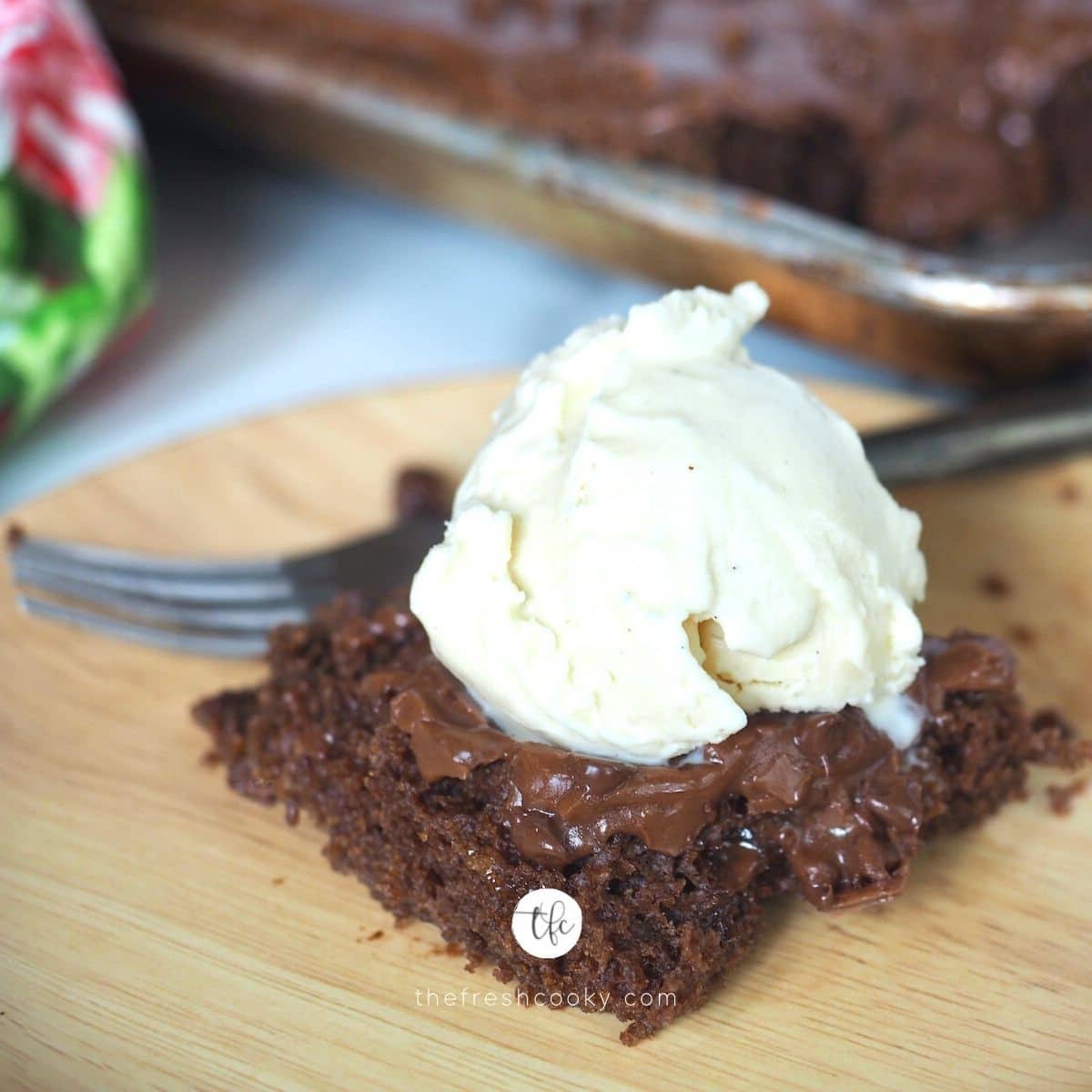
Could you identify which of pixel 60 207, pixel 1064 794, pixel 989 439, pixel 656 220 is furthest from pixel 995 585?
pixel 60 207

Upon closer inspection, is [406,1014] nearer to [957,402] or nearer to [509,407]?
[509,407]

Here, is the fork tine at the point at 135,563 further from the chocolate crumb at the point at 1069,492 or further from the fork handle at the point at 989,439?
the chocolate crumb at the point at 1069,492

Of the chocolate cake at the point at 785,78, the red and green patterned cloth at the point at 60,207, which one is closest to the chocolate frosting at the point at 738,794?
the red and green patterned cloth at the point at 60,207

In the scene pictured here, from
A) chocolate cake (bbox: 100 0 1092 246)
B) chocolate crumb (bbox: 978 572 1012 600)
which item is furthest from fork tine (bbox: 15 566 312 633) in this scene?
chocolate cake (bbox: 100 0 1092 246)

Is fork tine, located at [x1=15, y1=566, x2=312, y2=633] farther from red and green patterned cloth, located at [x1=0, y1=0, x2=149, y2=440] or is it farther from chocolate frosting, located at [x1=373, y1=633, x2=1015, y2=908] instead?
red and green patterned cloth, located at [x1=0, y1=0, x2=149, y2=440]

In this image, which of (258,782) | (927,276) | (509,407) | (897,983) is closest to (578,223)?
(927,276)

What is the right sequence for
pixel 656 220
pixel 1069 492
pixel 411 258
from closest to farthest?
pixel 1069 492 < pixel 656 220 < pixel 411 258

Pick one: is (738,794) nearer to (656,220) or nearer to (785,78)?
(656,220)
